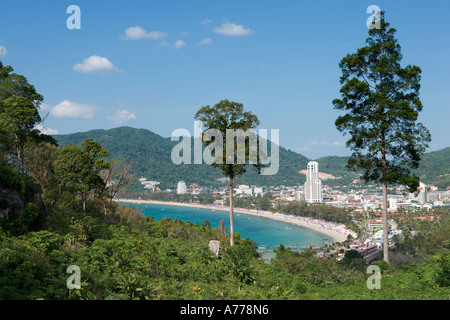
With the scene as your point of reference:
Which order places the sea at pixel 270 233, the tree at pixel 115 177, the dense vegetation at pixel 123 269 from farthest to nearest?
1. the sea at pixel 270 233
2. the tree at pixel 115 177
3. the dense vegetation at pixel 123 269

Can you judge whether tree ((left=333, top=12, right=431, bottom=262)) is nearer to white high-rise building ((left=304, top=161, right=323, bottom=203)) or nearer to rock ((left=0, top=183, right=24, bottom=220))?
rock ((left=0, top=183, right=24, bottom=220))

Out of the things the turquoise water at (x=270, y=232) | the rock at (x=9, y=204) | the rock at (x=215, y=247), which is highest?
the rock at (x=9, y=204)

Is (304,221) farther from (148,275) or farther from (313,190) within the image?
(148,275)

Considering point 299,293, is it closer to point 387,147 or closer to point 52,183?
point 387,147

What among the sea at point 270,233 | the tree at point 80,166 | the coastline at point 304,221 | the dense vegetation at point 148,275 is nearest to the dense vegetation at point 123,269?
the dense vegetation at point 148,275

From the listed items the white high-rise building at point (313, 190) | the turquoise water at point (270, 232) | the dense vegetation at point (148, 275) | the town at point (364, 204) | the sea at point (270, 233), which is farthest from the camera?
the white high-rise building at point (313, 190)

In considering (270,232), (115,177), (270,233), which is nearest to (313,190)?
(270,232)

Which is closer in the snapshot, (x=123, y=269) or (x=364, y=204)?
(x=123, y=269)

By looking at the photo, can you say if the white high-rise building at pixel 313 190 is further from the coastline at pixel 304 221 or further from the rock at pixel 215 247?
the rock at pixel 215 247

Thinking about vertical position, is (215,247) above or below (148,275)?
below

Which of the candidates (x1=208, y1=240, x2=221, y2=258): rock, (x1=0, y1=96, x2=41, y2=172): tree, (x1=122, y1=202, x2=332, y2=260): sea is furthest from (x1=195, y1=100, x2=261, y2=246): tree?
(x1=122, y1=202, x2=332, y2=260): sea

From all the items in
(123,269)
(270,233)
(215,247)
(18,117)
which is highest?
(18,117)
